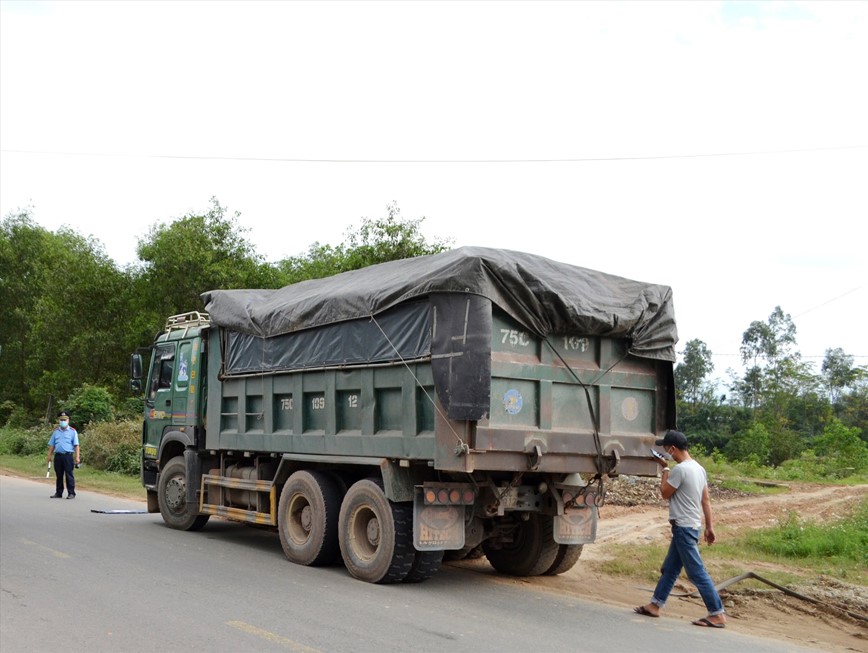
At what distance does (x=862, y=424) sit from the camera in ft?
176

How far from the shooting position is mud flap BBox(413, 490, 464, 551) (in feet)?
27.7

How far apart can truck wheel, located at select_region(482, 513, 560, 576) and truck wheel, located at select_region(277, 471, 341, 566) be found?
5.70 ft

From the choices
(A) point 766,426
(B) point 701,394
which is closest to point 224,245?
(A) point 766,426

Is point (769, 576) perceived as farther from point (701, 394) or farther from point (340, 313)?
point (701, 394)

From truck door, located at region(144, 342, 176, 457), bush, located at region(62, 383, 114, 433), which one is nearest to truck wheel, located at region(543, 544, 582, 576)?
truck door, located at region(144, 342, 176, 457)

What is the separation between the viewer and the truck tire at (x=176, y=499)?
1289cm

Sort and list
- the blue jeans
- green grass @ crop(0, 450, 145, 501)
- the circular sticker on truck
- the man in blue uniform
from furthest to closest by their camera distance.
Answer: green grass @ crop(0, 450, 145, 501), the man in blue uniform, the circular sticker on truck, the blue jeans

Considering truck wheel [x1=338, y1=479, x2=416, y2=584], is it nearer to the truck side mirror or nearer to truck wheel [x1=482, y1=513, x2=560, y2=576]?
truck wheel [x1=482, y1=513, x2=560, y2=576]

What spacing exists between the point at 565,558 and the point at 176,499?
607 centimetres

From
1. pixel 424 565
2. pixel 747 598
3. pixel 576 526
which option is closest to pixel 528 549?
pixel 576 526

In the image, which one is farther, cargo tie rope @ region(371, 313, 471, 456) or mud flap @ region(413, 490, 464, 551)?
mud flap @ region(413, 490, 464, 551)

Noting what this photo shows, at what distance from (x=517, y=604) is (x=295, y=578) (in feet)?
7.90

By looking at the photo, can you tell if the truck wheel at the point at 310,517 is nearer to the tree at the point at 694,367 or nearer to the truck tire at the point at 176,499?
the truck tire at the point at 176,499

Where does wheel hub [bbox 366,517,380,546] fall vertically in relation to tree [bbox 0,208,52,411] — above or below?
below
